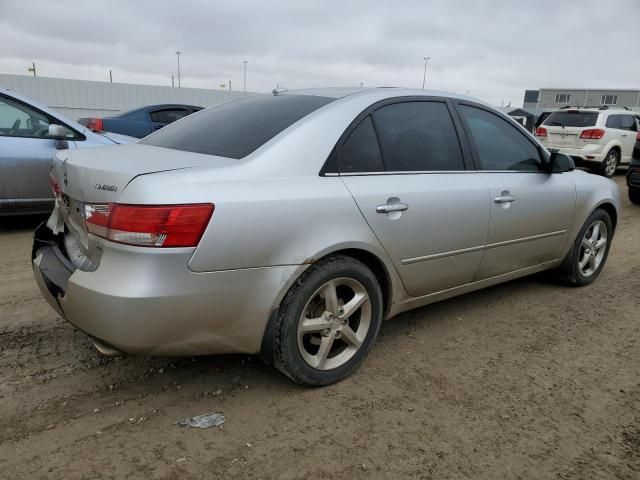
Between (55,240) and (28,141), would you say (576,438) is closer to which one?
(55,240)

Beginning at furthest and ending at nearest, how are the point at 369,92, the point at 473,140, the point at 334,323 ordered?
the point at 473,140 < the point at 369,92 < the point at 334,323

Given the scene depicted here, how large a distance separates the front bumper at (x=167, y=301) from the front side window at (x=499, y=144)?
1751 mm

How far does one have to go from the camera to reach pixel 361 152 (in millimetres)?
2791

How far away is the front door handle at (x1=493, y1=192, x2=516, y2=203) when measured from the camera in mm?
3396

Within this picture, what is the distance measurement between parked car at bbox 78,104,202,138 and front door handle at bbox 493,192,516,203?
24.2ft

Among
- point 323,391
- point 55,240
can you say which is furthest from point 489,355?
point 55,240

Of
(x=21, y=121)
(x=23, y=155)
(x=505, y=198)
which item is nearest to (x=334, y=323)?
(x=505, y=198)

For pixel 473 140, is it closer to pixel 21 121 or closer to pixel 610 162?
pixel 21 121

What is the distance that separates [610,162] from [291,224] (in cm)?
1250

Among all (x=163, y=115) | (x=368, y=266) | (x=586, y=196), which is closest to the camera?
(x=368, y=266)

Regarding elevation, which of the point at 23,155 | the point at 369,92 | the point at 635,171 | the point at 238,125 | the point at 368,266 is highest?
the point at 369,92

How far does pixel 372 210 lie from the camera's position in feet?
8.84

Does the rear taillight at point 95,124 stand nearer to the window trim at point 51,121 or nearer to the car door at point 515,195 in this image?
the window trim at point 51,121

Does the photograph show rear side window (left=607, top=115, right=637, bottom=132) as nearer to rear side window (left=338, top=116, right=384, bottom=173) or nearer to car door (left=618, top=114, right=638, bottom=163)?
car door (left=618, top=114, right=638, bottom=163)
